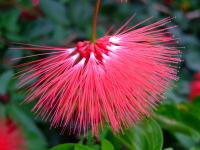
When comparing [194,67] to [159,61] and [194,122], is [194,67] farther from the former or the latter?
[159,61]

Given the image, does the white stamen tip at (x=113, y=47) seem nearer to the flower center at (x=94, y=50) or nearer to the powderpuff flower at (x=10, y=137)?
the flower center at (x=94, y=50)

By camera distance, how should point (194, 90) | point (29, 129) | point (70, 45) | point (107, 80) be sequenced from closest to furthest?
point (107, 80) < point (29, 129) < point (70, 45) < point (194, 90)

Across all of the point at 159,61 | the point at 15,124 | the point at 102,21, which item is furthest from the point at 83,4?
the point at 159,61

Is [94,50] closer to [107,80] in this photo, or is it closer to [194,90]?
[107,80]

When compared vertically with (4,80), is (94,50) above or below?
above

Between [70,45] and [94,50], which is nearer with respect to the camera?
[94,50]

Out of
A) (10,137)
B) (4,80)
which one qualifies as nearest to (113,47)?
(10,137)

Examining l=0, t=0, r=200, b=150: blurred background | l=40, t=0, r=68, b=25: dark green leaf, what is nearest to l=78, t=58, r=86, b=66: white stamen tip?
l=0, t=0, r=200, b=150: blurred background
